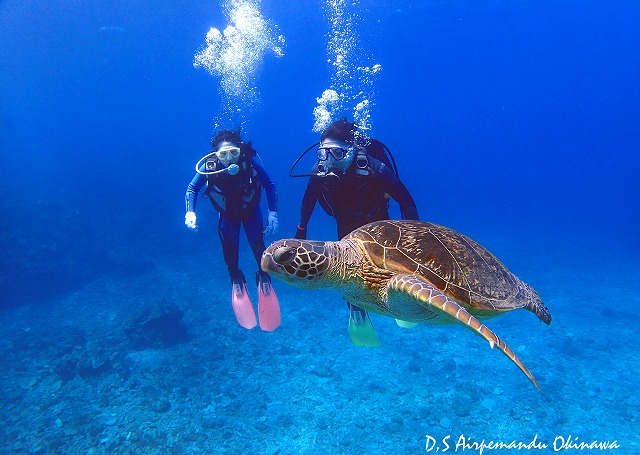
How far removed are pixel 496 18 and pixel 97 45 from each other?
181 ft

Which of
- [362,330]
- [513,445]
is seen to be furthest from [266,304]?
[513,445]

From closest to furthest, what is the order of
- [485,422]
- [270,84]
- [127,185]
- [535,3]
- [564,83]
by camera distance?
[485,422] < [127,185] < [535,3] < [564,83] < [270,84]

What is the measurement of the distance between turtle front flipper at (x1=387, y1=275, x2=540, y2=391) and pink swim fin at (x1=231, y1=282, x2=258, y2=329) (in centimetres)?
333

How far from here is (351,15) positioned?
36000mm

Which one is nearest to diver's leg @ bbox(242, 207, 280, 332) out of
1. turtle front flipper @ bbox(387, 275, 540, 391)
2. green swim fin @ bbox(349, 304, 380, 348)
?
green swim fin @ bbox(349, 304, 380, 348)

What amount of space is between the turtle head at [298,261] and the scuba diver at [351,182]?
1.91 metres

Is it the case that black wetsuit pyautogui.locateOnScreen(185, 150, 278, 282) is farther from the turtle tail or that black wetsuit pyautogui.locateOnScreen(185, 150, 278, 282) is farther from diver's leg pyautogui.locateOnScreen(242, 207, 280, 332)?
the turtle tail

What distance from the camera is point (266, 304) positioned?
18.3 ft

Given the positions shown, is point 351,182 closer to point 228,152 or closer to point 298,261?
point 228,152

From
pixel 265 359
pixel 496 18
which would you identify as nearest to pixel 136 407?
pixel 265 359

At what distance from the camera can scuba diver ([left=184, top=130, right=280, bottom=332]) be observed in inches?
194

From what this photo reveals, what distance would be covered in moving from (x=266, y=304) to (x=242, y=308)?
40 cm

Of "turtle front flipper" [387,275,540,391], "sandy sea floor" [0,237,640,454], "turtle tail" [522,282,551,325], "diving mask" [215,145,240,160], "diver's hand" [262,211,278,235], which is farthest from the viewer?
"sandy sea floor" [0,237,640,454]

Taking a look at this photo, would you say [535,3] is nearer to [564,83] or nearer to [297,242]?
[297,242]
